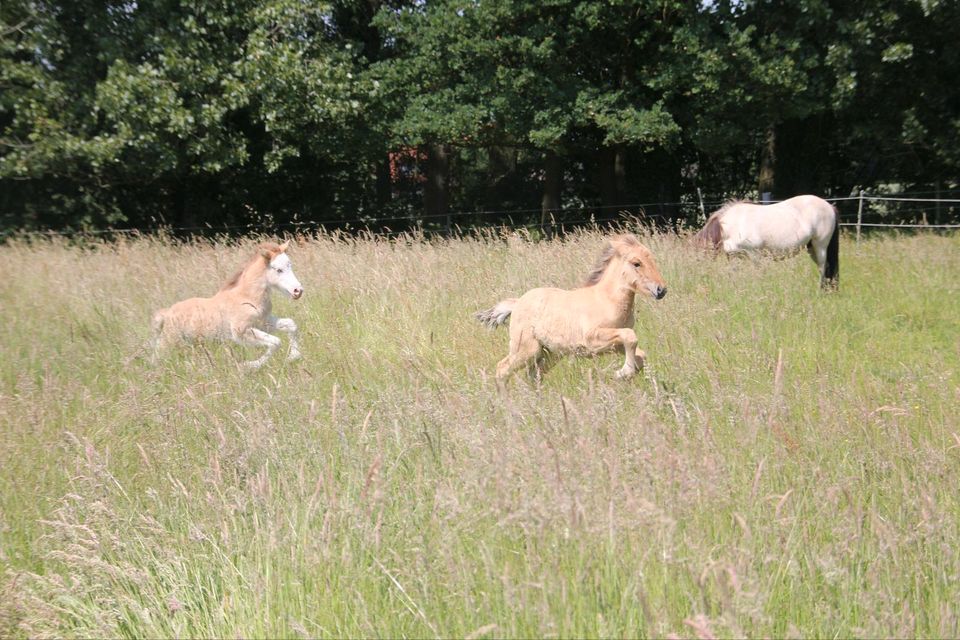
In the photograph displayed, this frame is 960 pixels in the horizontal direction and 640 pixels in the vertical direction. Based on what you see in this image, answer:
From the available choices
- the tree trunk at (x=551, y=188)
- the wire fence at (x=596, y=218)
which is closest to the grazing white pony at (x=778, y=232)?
the wire fence at (x=596, y=218)

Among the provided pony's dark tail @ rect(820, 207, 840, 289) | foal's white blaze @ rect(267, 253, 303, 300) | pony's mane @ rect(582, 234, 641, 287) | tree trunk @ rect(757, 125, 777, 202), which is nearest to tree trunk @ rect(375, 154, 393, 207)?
tree trunk @ rect(757, 125, 777, 202)

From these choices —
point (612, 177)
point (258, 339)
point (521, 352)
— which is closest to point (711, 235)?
point (521, 352)

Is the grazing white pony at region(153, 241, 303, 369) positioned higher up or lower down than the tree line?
lower down

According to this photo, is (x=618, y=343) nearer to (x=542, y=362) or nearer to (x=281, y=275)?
(x=542, y=362)

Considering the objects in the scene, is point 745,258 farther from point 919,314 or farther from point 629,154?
point 629,154

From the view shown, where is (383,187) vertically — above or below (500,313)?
above

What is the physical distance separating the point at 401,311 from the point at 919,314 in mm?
5558

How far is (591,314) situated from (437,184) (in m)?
16.7

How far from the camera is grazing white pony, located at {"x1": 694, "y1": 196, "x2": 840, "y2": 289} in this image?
11070 mm

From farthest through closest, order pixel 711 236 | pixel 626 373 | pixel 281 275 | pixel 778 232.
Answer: pixel 778 232 → pixel 711 236 → pixel 281 275 → pixel 626 373

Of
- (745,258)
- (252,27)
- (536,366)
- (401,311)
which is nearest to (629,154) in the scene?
(252,27)

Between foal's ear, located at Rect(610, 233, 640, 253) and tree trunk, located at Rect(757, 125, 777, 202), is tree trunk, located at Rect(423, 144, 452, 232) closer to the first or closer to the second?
tree trunk, located at Rect(757, 125, 777, 202)

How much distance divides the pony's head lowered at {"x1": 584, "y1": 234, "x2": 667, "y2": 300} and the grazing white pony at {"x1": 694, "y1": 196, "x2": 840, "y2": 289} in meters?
→ 5.15

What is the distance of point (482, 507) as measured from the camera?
319 cm
